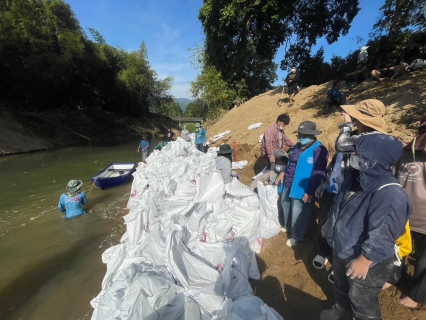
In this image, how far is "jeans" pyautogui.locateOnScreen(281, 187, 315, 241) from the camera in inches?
108

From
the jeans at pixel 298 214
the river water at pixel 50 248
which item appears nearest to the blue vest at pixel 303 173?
the jeans at pixel 298 214

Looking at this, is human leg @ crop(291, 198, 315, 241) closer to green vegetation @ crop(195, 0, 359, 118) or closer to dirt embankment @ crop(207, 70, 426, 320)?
dirt embankment @ crop(207, 70, 426, 320)

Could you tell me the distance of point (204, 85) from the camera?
15.9 m

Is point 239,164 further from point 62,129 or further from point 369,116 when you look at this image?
point 62,129

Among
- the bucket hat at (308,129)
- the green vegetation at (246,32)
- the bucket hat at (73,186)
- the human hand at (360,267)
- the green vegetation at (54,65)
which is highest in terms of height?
the green vegetation at (54,65)

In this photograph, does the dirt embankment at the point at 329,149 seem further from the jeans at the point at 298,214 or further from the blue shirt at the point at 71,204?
the blue shirt at the point at 71,204

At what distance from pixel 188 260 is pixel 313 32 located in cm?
1372

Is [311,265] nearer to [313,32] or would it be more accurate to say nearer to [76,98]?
[313,32]

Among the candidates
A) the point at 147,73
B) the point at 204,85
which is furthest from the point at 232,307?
the point at 147,73

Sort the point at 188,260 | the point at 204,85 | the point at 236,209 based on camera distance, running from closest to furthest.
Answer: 1. the point at 188,260
2. the point at 236,209
3. the point at 204,85

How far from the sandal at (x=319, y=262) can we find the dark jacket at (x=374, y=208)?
108cm

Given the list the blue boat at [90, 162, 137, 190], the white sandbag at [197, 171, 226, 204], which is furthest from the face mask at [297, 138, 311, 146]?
the blue boat at [90, 162, 137, 190]

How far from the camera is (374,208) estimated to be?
4.17 feet

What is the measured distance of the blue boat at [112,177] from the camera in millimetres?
6871
